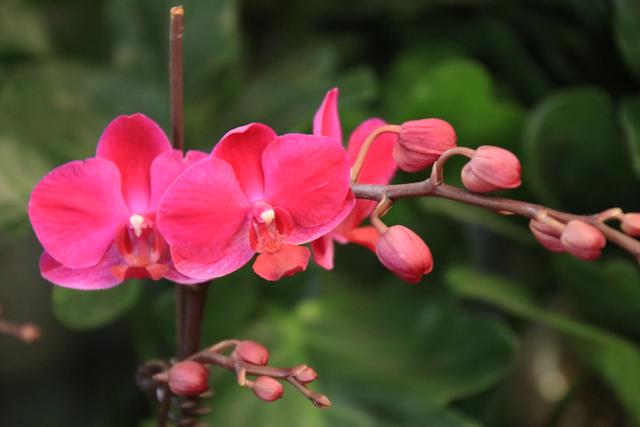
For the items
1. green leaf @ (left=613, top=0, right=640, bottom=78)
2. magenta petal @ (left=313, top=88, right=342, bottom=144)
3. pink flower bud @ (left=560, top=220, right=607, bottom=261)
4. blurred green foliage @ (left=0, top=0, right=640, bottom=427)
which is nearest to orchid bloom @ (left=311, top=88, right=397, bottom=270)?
magenta petal @ (left=313, top=88, right=342, bottom=144)

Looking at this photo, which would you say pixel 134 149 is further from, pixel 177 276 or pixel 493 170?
pixel 493 170

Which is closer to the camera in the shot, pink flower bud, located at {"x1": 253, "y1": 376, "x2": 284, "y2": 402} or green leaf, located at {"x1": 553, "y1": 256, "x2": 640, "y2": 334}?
pink flower bud, located at {"x1": 253, "y1": 376, "x2": 284, "y2": 402}

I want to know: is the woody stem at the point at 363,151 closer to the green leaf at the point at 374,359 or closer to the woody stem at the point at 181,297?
the woody stem at the point at 181,297

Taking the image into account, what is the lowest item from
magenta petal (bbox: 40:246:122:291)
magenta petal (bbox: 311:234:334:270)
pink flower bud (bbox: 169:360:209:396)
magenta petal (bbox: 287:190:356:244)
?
pink flower bud (bbox: 169:360:209:396)

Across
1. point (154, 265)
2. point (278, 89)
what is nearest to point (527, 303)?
point (278, 89)

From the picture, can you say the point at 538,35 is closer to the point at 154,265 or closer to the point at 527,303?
the point at 527,303

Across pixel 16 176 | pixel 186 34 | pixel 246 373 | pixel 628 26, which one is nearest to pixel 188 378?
pixel 246 373

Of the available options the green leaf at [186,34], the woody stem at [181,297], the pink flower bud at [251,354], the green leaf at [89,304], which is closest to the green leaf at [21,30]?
the green leaf at [186,34]

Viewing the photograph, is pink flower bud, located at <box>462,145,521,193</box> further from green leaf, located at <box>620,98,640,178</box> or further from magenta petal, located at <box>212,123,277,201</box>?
green leaf, located at <box>620,98,640,178</box>
